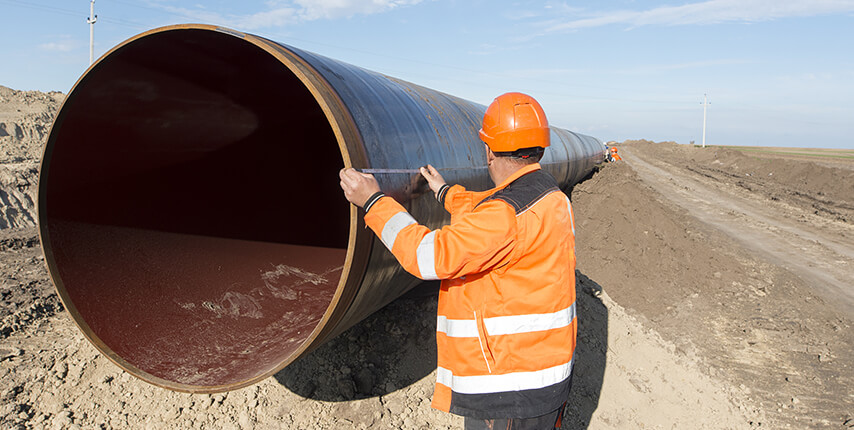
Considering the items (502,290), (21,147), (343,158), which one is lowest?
(502,290)

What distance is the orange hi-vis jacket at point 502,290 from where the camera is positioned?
195 centimetres

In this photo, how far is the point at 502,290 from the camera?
2.14 meters

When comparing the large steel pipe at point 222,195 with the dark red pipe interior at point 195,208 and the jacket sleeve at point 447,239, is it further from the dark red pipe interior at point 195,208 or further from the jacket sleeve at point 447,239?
the jacket sleeve at point 447,239

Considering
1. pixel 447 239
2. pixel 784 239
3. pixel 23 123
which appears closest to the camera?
pixel 447 239

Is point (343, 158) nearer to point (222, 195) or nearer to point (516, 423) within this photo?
point (516, 423)

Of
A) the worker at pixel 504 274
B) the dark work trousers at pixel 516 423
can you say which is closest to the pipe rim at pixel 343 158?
the worker at pixel 504 274

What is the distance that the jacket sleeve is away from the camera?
6.34ft

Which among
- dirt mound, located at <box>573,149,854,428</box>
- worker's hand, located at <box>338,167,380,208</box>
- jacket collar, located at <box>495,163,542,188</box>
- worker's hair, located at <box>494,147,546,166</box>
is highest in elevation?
worker's hair, located at <box>494,147,546,166</box>

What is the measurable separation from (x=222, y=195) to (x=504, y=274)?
9.14 feet

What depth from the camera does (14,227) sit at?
35.3ft

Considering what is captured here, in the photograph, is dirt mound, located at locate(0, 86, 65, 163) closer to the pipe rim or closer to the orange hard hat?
the pipe rim

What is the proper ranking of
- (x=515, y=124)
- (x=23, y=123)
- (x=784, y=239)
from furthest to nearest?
1. (x=23, y=123)
2. (x=784, y=239)
3. (x=515, y=124)

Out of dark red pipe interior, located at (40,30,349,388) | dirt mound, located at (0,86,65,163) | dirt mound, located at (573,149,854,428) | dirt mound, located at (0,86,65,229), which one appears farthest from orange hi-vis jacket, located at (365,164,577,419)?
dirt mound, located at (0,86,65,163)

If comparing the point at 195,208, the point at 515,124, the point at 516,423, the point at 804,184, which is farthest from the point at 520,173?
the point at 804,184
